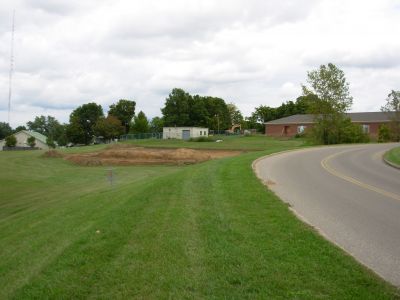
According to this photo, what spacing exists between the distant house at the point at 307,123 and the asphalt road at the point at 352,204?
5754cm

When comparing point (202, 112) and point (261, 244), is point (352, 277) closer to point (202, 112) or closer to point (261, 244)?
point (261, 244)

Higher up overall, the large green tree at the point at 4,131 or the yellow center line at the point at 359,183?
the large green tree at the point at 4,131

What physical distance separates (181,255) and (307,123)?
82631 millimetres

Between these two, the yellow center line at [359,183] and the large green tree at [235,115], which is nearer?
the yellow center line at [359,183]

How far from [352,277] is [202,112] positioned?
360ft

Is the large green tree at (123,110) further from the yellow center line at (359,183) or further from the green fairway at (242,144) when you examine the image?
the yellow center line at (359,183)

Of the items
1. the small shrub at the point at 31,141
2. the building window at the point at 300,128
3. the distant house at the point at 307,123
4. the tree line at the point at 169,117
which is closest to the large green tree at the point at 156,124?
the tree line at the point at 169,117

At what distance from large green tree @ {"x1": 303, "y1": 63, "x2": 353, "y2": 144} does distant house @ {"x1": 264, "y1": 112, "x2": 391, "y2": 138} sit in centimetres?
1998

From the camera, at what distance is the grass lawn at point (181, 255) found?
602cm

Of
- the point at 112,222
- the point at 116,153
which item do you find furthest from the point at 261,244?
the point at 116,153

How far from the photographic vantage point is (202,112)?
379ft

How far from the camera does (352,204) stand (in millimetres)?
13047

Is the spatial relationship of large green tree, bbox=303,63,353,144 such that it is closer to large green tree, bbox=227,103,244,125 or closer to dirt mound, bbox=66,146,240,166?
dirt mound, bbox=66,146,240,166

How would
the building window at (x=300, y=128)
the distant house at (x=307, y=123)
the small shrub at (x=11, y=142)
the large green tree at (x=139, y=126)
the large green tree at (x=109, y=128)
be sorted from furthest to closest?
the large green tree at (x=139, y=126) → the large green tree at (x=109, y=128) → the small shrub at (x=11, y=142) → the building window at (x=300, y=128) → the distant house at (x=307, y=123)
